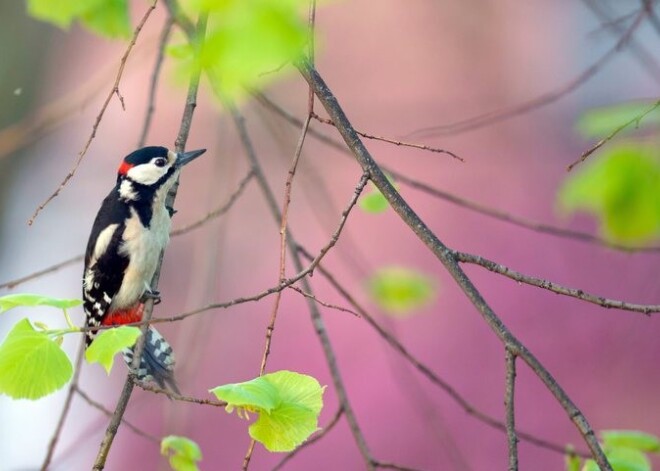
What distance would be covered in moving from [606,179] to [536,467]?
2711mm

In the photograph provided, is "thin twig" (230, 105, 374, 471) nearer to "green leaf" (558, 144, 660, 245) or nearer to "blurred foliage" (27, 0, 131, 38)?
"blurred foliage" (27, 0, 131, 38)

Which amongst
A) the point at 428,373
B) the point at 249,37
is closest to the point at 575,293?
the point at 428,373

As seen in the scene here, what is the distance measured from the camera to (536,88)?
5.01 metres

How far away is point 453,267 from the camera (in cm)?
135

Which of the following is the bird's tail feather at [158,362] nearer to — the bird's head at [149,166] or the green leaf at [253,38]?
the bird's head at [149,166]

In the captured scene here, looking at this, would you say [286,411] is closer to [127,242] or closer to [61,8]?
[61,8]

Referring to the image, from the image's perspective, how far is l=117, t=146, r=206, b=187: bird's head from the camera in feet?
7.61

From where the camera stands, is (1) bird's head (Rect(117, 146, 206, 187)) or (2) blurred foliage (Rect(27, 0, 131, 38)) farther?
(1) bird's head (Rect(117, 146, 206, 187))

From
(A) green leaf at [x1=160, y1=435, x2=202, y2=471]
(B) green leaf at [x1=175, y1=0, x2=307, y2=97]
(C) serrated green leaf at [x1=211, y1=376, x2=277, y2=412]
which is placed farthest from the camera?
(A) green leaf at [x1=160, y1=435, x2=202, y2=471]

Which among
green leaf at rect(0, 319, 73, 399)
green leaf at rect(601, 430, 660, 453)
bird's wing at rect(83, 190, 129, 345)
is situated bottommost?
green leaf at rect(0, 319, 73, 399)

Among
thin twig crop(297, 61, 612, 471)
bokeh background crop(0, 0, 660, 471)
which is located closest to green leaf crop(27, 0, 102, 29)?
thin twig crop(297, 61, 612, 471)

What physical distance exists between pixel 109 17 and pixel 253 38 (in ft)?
3.96

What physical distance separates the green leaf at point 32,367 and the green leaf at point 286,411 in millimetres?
245

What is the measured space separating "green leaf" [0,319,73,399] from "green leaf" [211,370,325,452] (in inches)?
9.7
